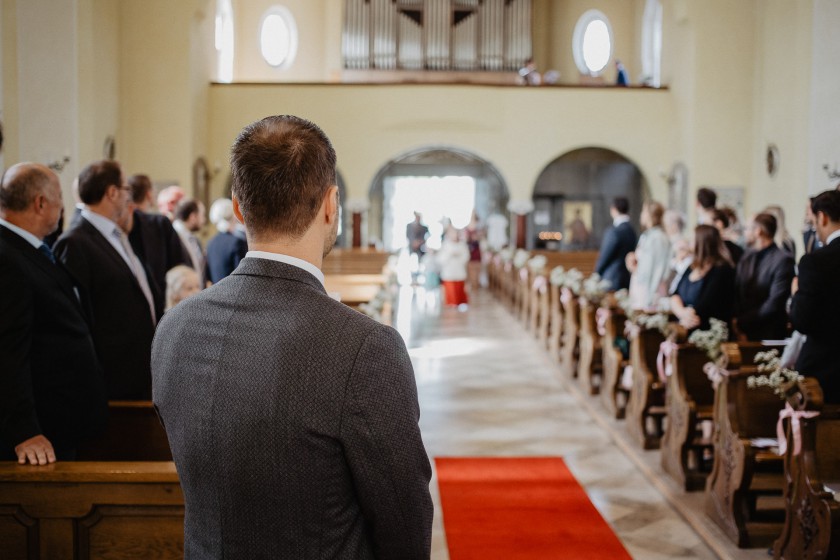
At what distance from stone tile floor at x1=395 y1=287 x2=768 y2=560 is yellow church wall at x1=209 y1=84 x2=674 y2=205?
6195 mm

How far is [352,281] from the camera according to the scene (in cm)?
1017

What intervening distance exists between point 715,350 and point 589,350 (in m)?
2.86

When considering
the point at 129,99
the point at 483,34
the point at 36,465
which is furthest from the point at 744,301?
the point at 483,34

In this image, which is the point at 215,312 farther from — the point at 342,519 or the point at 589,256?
the point at 589,256

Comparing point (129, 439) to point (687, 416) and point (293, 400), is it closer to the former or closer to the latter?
point (293, 400)

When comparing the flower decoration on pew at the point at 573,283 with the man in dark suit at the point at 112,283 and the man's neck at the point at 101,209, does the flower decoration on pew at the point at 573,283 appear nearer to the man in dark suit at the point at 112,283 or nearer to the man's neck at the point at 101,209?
the man in dark suit at the point at 112,283

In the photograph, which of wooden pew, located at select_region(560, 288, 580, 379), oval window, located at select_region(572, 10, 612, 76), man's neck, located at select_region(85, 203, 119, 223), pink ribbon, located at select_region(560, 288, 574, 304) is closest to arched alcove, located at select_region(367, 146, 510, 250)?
oval window, located at select_region(572, 10, 612, 76)

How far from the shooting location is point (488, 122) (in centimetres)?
1723

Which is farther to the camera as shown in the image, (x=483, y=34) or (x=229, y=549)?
(x=483, y=34)

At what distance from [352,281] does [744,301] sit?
17.0 feet

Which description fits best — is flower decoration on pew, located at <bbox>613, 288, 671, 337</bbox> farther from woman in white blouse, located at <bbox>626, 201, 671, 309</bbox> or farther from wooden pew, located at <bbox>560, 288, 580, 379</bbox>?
wooden pew, located at <bbox>560, 288, 580, 379</bbox>

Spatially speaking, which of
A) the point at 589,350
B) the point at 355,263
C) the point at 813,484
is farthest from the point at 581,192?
the point at 813,484

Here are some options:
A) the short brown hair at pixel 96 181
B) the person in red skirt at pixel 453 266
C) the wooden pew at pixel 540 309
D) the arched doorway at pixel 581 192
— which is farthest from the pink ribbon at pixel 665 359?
the arched doorway at pixel 581 192

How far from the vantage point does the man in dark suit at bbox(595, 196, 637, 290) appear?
7.99 metres
